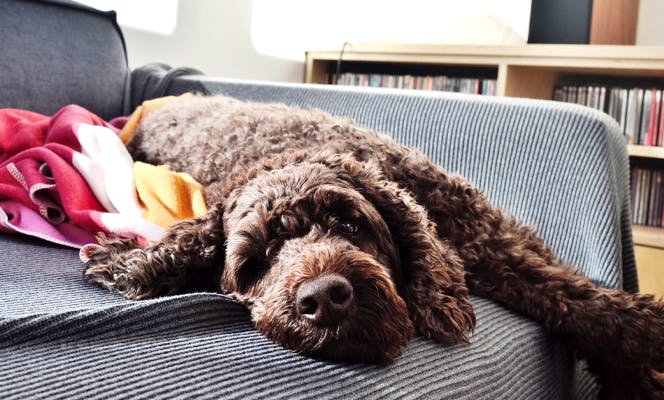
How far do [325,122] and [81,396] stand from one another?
1047 millimetres

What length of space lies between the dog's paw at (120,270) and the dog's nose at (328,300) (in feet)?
1.14

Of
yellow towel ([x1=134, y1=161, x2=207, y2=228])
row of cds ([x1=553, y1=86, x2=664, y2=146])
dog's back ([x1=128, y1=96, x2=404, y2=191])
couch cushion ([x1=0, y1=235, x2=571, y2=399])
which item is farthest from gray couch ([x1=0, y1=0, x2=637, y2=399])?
row of cds ([x1=553, y1=86, x2=664, y2=146])

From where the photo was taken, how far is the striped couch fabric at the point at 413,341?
85 centimetres

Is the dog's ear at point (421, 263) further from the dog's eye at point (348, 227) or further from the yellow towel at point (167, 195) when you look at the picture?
the yellow towel at point (167, 195)

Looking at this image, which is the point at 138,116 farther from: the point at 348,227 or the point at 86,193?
the point at 348,227

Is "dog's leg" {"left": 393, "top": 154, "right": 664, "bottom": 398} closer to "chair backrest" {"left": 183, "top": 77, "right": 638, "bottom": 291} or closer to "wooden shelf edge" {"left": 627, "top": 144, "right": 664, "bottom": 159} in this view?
"chair backrest" {"left": 183, "top": 77, "right": 638, "bottom": 291}

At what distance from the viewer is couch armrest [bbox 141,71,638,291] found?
1661 mm

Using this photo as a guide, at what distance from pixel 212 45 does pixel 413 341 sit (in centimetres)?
302

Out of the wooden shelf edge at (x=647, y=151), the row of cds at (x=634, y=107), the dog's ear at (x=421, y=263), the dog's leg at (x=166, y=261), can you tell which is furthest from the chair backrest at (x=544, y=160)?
the row of cds at (x=634, y=107)

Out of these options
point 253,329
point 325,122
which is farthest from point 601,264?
point 253,329

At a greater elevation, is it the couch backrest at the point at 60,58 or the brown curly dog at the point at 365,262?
the couch backrest at the point at 60,58

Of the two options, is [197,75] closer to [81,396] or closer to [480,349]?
[480,349]

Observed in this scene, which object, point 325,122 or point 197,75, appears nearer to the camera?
point 325,122

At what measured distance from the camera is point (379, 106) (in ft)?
6.71
